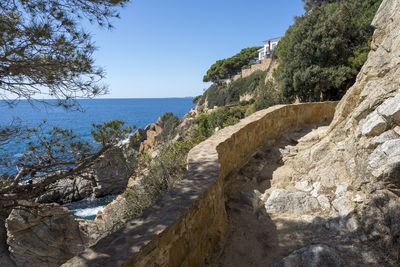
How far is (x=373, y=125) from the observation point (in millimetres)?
3311

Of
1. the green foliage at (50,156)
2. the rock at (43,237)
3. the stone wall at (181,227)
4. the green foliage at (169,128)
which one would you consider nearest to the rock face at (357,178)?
the stone wall at (181,227)

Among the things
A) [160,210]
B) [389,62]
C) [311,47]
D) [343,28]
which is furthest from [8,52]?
[343,28]

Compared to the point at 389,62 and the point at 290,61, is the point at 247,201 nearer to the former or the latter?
the point at 389,62

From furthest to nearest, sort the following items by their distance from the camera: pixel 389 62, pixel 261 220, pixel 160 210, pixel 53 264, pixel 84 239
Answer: pixel 84 239, pixel 53 264, pixel 389 62, pixel 261 220, pixel 160 210

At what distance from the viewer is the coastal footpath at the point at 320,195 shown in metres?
1.72

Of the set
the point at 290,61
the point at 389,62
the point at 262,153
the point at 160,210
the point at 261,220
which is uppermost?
the point at 290,61

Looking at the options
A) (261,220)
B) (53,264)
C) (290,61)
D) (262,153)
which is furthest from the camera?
(290,61)

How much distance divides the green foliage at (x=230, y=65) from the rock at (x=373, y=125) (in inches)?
1729

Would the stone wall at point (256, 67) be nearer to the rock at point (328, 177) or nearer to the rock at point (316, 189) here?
the rock at point (328, 177)

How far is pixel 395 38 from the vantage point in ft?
14.2

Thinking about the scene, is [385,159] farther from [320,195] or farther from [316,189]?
[316,189]

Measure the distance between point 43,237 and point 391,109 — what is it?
425 inches

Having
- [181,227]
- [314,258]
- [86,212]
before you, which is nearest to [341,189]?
[314,258]

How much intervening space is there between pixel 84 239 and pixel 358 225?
948cm
